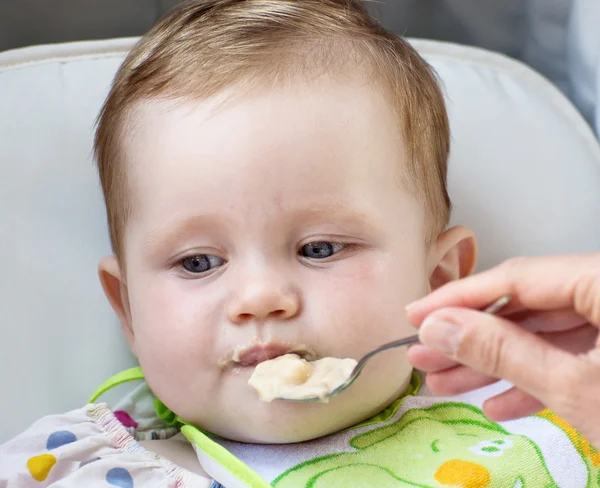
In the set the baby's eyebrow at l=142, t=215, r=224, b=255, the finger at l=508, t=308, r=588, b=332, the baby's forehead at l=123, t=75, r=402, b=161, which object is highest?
the baby's forehead at l=123, t=75, r=402, b=161

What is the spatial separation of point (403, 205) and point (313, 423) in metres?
0.29

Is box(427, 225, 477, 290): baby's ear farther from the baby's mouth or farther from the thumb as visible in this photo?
the thumb

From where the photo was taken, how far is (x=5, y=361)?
1.26 metres

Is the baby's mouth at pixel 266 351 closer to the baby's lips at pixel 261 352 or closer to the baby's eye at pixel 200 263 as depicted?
the baby's lips at pixel 261 352

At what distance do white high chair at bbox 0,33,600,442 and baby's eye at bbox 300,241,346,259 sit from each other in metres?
0.41

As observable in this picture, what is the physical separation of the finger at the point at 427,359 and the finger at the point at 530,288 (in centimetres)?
5

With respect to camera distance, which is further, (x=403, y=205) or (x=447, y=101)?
(x=447, y=101)

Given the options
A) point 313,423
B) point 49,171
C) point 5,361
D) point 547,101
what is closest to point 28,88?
point 49,171

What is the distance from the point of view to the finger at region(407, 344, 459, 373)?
34.7 inches

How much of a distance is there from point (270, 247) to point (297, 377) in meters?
0.16

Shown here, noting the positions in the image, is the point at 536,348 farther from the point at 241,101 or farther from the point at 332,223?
the point at 241,101

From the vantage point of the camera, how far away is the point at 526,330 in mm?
828

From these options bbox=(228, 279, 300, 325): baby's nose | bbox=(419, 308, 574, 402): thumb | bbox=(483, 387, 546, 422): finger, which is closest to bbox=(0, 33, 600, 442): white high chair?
bbox=(228, 279, 300, 325): baby's nose

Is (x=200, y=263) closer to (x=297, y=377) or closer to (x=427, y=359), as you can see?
(x=297, y=377)
